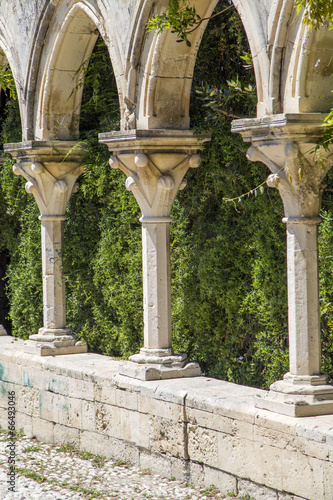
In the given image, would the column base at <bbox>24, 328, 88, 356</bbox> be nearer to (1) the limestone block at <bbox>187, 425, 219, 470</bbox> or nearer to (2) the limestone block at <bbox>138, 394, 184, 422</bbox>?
(2) the limestone block at <bbox>138, 394, 184, 422</bbox>

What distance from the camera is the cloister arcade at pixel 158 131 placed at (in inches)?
160

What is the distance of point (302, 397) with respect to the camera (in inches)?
161

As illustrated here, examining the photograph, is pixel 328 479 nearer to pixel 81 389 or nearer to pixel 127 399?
pixel 127 399

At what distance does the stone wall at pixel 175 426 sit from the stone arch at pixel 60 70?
6.50 feet

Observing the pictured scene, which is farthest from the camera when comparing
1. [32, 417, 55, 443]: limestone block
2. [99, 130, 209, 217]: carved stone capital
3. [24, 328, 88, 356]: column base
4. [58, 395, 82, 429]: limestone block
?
[24, 328, 88, 356]: column base

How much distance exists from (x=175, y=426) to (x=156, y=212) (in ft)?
4.82

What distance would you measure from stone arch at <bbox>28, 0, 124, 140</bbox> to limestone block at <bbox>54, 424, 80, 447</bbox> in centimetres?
239

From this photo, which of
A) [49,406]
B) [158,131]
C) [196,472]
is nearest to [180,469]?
[196,472]

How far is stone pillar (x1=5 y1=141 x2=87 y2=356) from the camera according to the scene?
Answer: 6367mm

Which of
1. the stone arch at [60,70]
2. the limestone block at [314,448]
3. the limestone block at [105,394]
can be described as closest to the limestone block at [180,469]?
the limestone block at [105,394]

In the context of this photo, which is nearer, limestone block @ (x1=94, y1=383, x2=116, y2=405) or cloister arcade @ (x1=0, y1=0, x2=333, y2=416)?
cloister arcade @ (x1=0, y1=0, x2=333, y2=416)

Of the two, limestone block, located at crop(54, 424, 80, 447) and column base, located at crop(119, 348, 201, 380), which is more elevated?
column base, located at crop(119, 348, 201, 380)

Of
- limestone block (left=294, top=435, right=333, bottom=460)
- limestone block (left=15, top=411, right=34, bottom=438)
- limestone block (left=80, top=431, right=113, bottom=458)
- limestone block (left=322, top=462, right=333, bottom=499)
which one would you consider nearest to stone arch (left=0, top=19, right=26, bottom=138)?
limestone block (left=15, top=411, right=34, bottom=438)

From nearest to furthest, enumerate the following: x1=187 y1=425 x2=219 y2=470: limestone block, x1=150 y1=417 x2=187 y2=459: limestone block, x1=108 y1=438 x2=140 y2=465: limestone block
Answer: x1=187 y1=425 x2=219 y2=470: limestone block
x1=150 y1=417 x2=187 y2=459: limestone block
x1=108 y1=438 x2=140 y2=465: limestone block
